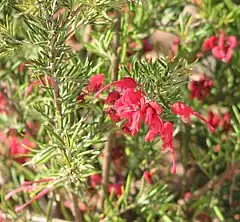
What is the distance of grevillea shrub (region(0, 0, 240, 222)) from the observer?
80 cm

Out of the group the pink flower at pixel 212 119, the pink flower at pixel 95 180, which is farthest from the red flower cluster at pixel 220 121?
the pink flower at pixel 95 180

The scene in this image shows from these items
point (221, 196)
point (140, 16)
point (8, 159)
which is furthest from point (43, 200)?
point (140, 16)

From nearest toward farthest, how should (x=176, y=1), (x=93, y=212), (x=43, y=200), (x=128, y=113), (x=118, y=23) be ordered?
(x=128, y=113), (x=118, y=23), (x=176, y=1), (x=93, y=212), (x=43, y=200)

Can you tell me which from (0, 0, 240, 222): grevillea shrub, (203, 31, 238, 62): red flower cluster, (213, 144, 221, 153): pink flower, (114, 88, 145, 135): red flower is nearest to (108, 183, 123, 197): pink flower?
(0, 0, 240, 222): grevillea shrub

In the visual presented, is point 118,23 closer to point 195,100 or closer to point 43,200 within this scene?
point 195,100

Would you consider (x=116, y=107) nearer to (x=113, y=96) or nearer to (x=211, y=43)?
(x=113, y=96)

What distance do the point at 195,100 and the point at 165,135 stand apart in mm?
497

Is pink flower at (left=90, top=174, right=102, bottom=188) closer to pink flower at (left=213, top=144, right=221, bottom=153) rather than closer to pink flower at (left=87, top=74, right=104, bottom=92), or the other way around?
pink flower at (left=213, top=144, right=221, bottom=153)

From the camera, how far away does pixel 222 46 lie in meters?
1.18

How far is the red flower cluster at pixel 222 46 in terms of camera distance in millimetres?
1179

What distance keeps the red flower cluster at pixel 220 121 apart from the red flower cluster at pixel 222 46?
7.3 inches

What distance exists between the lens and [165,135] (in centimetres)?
84

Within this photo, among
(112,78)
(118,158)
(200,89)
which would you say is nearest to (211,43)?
(200,89)

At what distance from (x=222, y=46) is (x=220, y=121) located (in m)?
0.24
